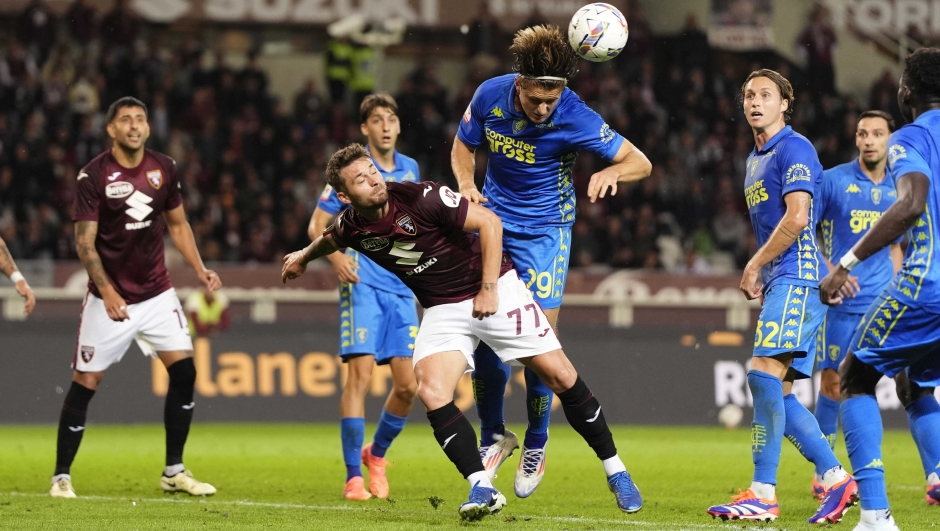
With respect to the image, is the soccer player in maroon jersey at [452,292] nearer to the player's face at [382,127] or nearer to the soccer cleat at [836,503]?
the soccer cleat at [836,503]

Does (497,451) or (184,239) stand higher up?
(184,239)

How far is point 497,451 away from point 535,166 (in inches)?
71.3

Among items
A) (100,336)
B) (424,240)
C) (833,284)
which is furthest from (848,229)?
(100,336)

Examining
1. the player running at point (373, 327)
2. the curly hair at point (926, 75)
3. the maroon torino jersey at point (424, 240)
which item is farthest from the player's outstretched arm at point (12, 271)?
the curly hair at point (926, 75)

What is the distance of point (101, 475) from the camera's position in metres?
9.29

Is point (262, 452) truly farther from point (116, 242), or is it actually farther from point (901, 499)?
point (901, 499)

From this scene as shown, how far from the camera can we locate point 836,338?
27.8 ft

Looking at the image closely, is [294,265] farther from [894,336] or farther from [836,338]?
[836,338]

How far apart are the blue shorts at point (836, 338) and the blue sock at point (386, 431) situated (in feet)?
9.51

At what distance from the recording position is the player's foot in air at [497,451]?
25.1 ft

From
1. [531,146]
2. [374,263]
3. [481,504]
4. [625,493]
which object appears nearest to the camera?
[481,504]

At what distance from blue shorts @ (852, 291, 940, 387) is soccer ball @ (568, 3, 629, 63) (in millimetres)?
2242

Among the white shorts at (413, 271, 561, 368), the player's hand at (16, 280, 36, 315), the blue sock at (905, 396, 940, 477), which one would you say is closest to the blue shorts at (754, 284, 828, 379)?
the blue sock at (905, 396, 940, 477)

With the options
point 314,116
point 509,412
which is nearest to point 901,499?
point 509,412
